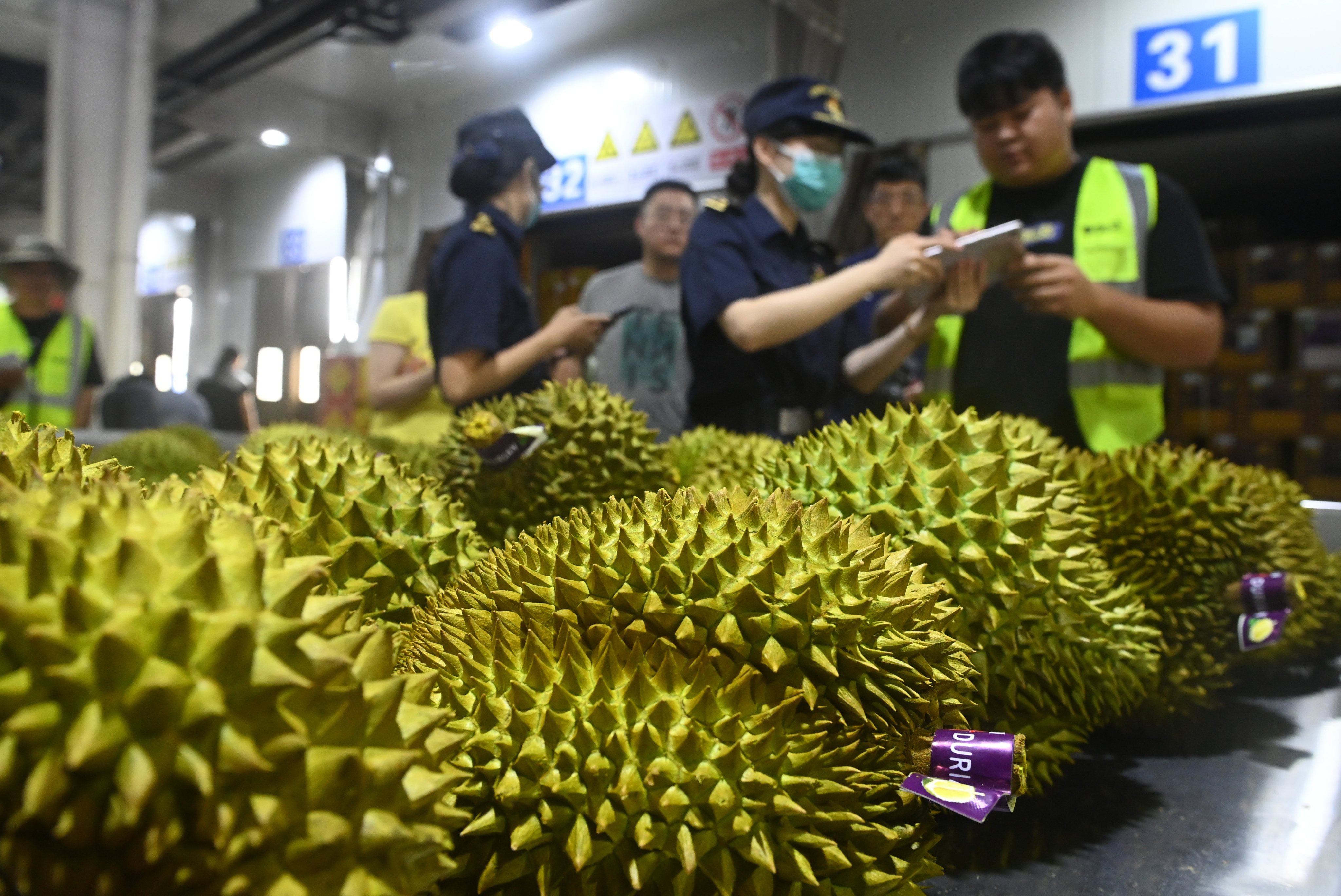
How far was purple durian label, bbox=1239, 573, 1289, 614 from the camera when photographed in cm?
156

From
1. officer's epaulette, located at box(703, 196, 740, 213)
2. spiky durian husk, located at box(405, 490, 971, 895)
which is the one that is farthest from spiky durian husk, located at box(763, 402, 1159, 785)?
officer's epaulette, located at box(703, 196, 740, 213)

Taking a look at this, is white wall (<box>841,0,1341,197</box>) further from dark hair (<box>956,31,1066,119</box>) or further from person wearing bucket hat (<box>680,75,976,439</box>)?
person wearing bucket hat (<box>680,75,976,439</box>)

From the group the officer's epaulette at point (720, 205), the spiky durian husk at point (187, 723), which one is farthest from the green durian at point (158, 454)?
the spiky durian husk at point (187, 723)

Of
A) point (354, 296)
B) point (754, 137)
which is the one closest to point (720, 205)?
point (754, 137)

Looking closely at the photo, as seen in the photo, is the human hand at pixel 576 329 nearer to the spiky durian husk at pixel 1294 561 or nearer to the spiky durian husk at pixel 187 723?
the spiky durian husk at pixel 1294 561

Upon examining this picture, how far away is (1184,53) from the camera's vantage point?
4.46m

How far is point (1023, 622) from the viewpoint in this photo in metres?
1.14

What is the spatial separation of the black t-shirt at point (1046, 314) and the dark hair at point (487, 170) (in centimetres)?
153

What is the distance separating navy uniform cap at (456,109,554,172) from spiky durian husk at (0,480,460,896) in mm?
2031

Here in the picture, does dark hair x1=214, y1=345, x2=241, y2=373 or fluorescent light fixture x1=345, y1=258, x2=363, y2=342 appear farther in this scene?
dark hair x1=214, y1=345, x2=241, y2=373

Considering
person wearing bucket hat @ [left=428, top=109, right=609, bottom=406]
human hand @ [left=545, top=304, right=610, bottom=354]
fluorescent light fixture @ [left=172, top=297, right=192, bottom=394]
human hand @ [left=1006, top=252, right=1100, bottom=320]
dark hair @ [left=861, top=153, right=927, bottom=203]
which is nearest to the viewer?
person wearing bucket hat @ [left=428, top=109, right=609, bottom=406]

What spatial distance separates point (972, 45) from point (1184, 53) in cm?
108

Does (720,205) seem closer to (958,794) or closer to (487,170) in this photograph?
(487,170)

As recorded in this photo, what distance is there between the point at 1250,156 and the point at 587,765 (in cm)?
636
